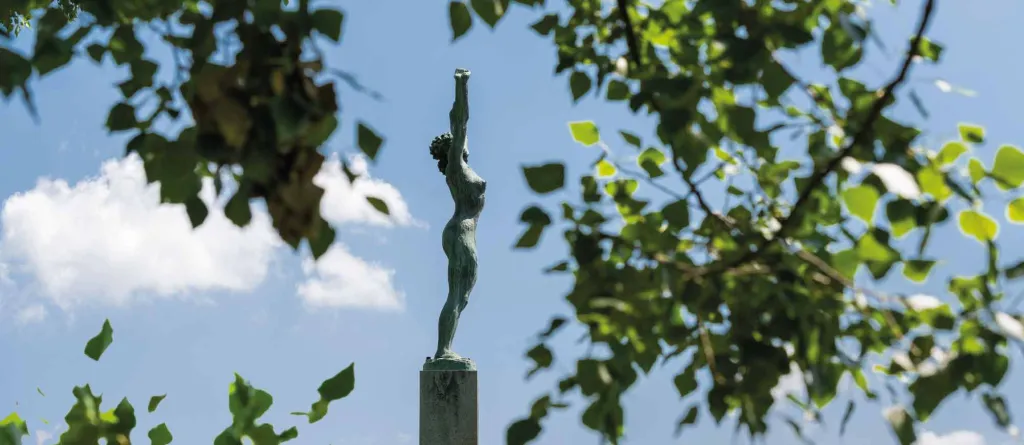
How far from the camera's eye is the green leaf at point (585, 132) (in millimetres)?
1746

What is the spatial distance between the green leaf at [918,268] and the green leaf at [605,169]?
60cm

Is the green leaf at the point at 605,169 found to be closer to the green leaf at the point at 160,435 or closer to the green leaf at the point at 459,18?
the green leaf at the point at 459,18

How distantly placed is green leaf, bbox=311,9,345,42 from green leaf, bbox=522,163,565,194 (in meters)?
0.40

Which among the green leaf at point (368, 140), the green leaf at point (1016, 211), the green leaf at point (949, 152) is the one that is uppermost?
the green leaf at point (949, 152)

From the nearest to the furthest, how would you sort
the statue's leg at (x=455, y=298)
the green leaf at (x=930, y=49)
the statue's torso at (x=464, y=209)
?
the green leaf at (x=930, y=49) < the statue's leg at (x=455, y=298) < the statue's torso at (x=464, y=209)

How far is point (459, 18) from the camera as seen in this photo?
1576mm

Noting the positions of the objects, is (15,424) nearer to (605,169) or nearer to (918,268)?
(605,169)

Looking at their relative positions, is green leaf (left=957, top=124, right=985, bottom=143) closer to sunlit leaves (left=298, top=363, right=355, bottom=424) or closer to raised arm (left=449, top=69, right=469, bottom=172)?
sunlit leaves (left=298, top=363, right=355, bottom=424)

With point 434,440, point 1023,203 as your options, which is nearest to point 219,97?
point 1023,203

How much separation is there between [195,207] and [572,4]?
932mm

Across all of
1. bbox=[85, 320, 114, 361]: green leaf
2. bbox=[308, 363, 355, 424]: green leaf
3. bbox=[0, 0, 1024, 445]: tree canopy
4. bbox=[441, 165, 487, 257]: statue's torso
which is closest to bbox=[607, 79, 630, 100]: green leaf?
bbox=[0, 0, 1024, 445]: tree canopy

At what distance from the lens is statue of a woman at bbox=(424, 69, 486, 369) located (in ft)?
23.0

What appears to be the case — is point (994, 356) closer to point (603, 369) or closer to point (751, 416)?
point (751, 416)

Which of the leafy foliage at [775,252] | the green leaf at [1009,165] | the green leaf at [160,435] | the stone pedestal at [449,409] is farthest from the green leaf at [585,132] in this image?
the stone pedestal at [449,409]
